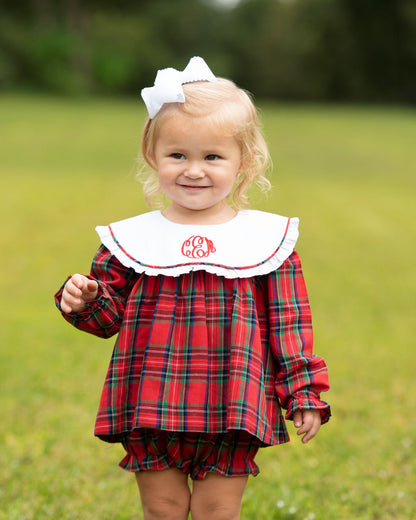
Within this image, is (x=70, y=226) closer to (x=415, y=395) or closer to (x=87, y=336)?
(x=87, y=336)

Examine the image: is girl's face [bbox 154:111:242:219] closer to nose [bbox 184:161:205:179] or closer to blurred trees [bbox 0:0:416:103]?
nose [bbox 184:161:205:179]

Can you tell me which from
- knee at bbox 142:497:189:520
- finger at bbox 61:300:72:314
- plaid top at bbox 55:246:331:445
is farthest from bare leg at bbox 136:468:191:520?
finger at bbox 61:300:72:314

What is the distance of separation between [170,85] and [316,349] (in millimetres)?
3984

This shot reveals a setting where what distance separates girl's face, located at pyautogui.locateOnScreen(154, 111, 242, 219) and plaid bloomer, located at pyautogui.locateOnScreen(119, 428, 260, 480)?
721 mm

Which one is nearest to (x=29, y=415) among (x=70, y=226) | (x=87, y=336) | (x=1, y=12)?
(x=87, y=336)

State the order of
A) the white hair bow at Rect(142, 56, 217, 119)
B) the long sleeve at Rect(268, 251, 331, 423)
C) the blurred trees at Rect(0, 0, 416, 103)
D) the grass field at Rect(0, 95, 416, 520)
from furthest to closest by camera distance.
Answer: the blurred trees at Rect(0, 0, 416, 103)
the grass field at Rect(0, 95, 416, 520)
the long sleeve at Rect(268, 251, 331, 423)
the white hair bow at Rect(142, 56, 217, 119)

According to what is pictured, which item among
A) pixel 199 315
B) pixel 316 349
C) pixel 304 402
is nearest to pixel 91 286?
pixel 199 315

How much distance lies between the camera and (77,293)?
83.9 inches

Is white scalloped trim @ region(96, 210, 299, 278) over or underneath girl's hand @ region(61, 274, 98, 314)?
over

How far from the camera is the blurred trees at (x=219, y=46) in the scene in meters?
38.2

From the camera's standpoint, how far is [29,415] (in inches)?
176

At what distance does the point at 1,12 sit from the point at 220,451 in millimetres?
42011

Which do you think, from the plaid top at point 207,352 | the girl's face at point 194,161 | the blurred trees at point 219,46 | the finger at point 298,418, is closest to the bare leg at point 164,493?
the plaid top at point 207,352

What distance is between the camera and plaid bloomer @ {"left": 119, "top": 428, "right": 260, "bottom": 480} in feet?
7.46
